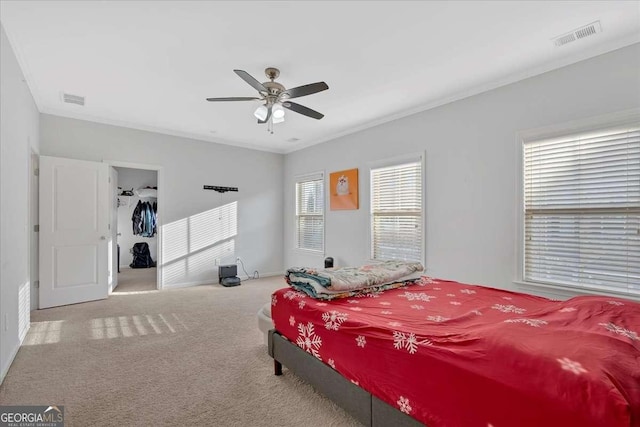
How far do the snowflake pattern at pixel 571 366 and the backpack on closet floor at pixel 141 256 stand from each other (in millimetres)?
8220

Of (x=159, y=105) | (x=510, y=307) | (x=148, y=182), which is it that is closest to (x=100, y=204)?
(x=159, y=105)

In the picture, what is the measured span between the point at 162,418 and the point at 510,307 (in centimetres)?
227

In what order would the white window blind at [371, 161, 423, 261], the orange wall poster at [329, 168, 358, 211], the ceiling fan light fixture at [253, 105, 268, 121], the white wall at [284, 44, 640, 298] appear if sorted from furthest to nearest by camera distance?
the orange wall poster at [329, 168, 358, 211] < the white window blind at [371, 161, 423, 261] < the ceiling fan light fixture at [253, 105, 268, 121] < the white wall at [284, 44, 640, 298]

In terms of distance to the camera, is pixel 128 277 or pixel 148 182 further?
pixel 148 182

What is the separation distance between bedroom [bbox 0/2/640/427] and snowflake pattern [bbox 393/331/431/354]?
88.7 inches

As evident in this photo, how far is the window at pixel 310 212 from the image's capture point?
5.95 m

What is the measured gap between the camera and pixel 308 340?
6.61ft

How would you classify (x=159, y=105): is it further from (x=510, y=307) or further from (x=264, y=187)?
(x=510, y=307)

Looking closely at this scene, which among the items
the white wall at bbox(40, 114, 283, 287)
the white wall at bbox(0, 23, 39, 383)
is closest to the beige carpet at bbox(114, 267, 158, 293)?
the white wall at bbox(40, 114, 283, 287)

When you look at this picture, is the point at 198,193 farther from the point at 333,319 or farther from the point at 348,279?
the point at 333,319

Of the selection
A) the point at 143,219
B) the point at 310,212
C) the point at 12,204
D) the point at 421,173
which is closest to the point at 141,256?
the point at 143,219

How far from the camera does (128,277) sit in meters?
6.32

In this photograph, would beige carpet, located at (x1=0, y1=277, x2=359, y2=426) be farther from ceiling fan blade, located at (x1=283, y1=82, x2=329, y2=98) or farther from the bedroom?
ceiling fan blade, located at (x1=283, y1=82, x2=329, y2=98)

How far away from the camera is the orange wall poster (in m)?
5.16
